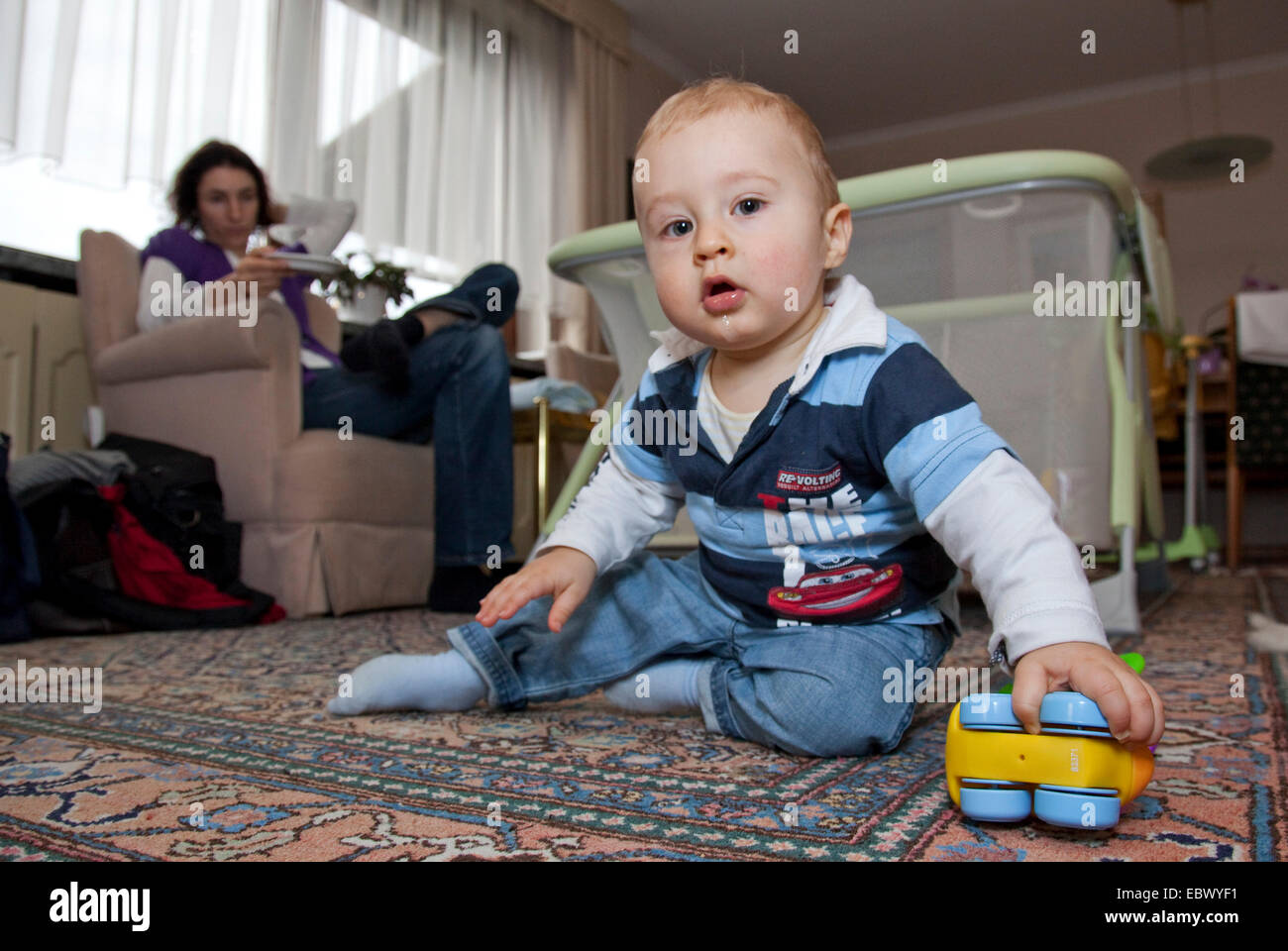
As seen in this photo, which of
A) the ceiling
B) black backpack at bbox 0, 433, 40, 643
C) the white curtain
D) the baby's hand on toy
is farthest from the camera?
the ceiling

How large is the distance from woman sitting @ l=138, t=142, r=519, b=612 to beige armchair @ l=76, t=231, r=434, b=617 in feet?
0.23

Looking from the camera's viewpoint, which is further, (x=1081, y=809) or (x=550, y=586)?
(x=550, y=586)

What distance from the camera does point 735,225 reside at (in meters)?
0.65

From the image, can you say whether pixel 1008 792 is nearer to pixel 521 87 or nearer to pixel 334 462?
pixel 334 462

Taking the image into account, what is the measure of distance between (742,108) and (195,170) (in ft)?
5.83

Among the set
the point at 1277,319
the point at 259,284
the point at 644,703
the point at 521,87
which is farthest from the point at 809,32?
the point at 644,703

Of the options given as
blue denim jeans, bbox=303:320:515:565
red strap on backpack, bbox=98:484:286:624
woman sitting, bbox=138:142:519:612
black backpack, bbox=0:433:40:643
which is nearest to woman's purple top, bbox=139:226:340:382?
woman sitting, bbox=138:142:519:612

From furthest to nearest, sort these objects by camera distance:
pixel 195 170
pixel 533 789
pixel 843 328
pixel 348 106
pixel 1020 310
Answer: pixel 348 106
pixel 195 170
pixel 1020 310
pixel 843 328
pixel 533 789

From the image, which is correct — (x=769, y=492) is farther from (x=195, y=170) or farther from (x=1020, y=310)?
(x=195, y=170)

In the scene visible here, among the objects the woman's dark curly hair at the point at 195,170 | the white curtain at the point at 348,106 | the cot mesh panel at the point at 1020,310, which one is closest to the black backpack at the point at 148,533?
the woman's dark curly hair at the point at 195,170

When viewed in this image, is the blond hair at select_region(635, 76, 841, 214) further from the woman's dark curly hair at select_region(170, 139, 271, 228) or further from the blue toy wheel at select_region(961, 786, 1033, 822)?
the woman's dark curly hair at select_region(170, 139, 271, 228)

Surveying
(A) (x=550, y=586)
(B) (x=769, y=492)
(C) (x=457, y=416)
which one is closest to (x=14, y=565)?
(C) (x=457, y=416)

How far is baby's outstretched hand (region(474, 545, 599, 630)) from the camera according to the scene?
666 mm

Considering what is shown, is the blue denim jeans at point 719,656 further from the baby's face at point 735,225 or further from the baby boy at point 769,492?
the baby's face at point 735,225
